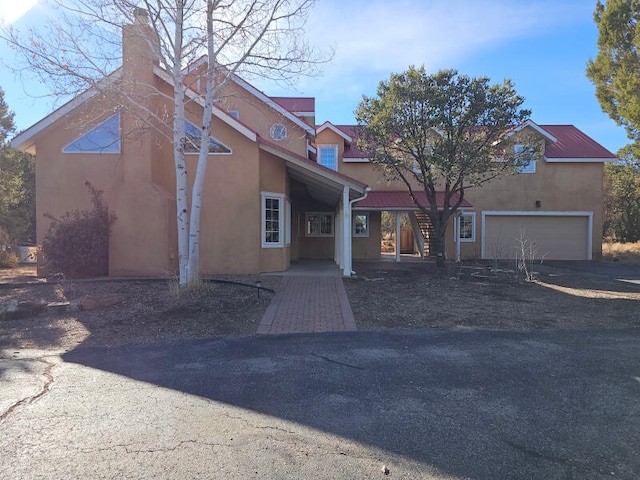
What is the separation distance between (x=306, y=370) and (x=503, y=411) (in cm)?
206

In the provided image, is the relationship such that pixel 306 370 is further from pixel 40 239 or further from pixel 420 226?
pixel 420 226

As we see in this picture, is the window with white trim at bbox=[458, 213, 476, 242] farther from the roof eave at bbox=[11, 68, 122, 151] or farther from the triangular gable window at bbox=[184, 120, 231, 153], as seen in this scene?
the roof eave at bbox=[11, 68, 122, 151]

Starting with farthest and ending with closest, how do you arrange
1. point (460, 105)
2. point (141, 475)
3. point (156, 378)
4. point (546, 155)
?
point (546, 155) < point (460, 105) < point (156, 378) < point (141, 475)

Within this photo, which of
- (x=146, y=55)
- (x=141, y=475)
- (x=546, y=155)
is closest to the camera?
(x=141, y=475)

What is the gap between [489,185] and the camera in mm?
21766

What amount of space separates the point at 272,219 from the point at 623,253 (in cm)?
1979

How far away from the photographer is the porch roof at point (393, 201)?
63.6ft

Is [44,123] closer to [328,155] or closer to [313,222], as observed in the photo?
[313,222]

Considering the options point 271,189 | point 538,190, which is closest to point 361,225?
point 271,189

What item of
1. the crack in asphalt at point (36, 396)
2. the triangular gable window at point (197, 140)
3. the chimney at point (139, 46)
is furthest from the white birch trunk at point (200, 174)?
the crack in asphalt at point (36, 396)

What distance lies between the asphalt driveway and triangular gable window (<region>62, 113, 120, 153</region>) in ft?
29.7

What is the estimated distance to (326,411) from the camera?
3760 millimetres

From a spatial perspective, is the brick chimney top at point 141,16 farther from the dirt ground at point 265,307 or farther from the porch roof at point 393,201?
the porch roof at point 393,201

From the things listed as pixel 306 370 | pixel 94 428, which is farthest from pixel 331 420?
pixel 94 428
